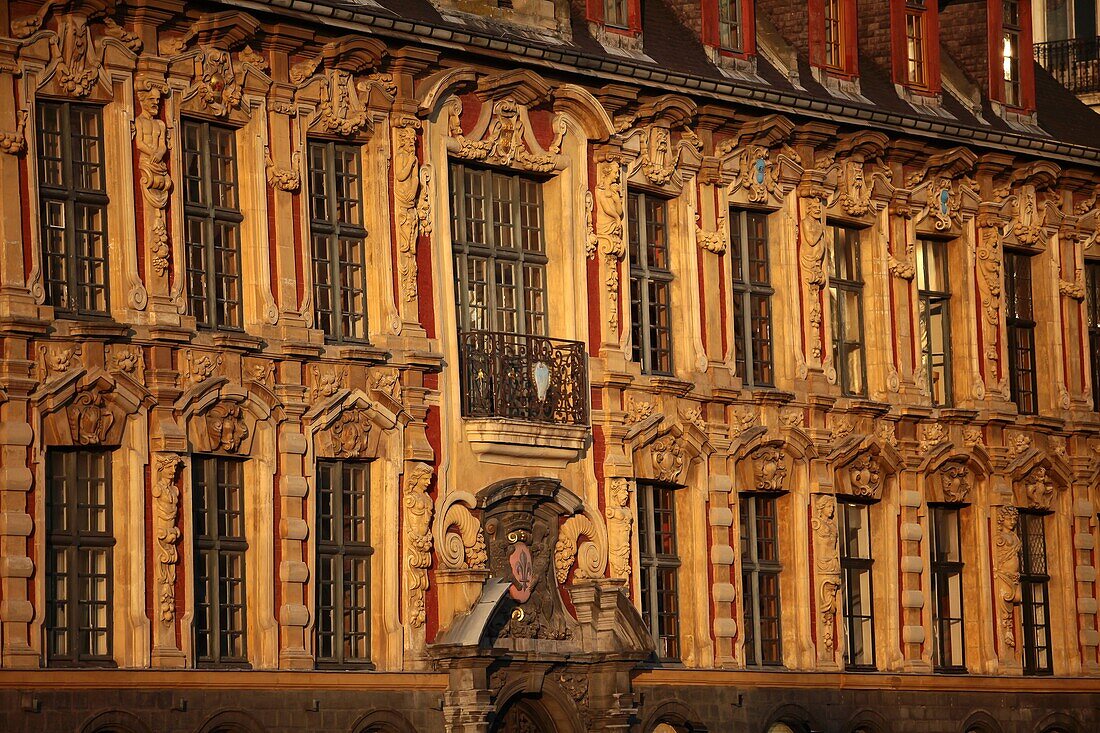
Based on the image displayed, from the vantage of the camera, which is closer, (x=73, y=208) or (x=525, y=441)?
(x=73, y=208)

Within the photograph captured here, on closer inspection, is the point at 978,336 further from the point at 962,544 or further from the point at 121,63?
the point at 121,63

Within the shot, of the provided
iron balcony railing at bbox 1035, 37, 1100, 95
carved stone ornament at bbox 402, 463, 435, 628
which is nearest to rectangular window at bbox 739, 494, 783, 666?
carved stone ornament at bbox 402, 463, 435, 628

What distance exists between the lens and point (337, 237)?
3516cm

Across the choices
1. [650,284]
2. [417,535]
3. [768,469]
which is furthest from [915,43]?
[417,535]

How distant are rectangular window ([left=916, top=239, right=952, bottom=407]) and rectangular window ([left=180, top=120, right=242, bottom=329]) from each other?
12.5 m

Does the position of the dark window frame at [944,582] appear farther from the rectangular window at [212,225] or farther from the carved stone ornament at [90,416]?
the carved stone ornament at [90,416]

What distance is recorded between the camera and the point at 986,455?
4306 cm

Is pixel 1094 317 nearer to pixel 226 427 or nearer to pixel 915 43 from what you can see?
pixel 915 43

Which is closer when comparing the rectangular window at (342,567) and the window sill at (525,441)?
the rectangular window at (342,567)

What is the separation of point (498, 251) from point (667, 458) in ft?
11.9

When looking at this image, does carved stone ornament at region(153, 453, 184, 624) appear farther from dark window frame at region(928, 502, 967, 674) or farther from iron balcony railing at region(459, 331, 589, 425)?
dark window frame at region(928, 502, 967, 674)

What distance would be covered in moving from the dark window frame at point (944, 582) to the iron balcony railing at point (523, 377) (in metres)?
7.56

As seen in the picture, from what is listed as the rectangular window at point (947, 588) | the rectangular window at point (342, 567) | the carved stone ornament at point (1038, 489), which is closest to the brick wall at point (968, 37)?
the carved stone ornament at point (1038, 489)

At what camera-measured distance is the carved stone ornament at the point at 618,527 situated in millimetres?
37281
